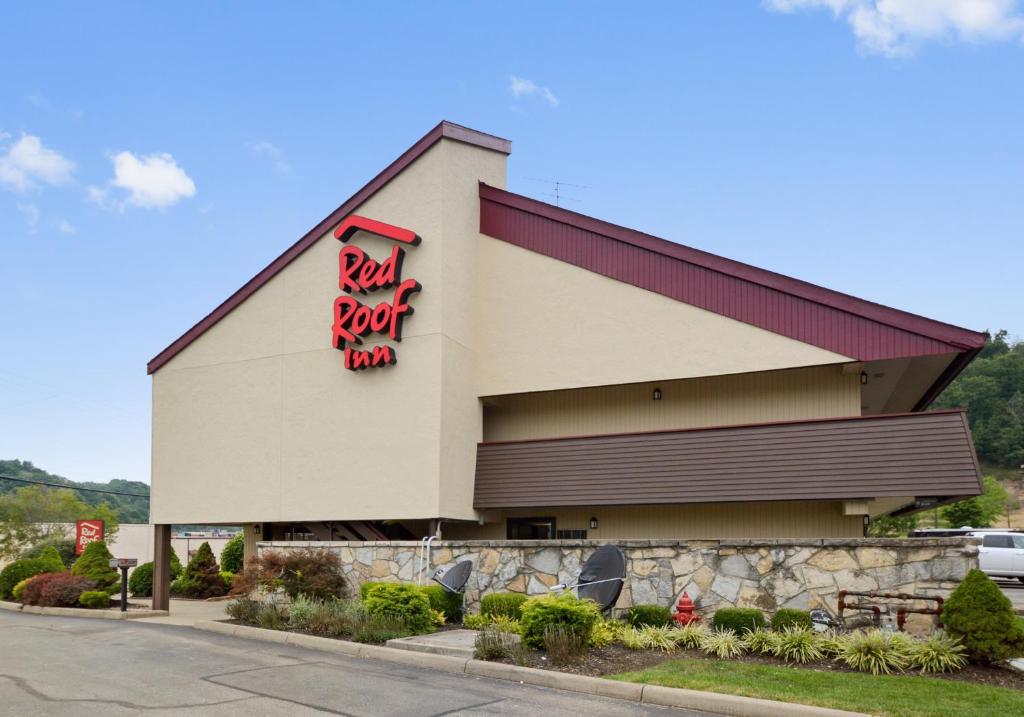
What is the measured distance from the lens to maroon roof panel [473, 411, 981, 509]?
16250 mm

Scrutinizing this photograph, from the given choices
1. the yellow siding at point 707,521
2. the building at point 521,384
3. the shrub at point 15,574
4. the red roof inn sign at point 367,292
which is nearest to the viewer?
the building at point 521,384

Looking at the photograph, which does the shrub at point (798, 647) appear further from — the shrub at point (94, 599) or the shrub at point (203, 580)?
the shrub at point (203, 580)

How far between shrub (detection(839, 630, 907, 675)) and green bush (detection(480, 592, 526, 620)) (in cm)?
615

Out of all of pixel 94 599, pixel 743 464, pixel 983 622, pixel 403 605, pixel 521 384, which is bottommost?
Answer: pixel 94 599

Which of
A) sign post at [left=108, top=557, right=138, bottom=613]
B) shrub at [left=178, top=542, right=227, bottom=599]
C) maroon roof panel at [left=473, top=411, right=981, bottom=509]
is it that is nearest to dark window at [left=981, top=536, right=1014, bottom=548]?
maroon roof panel at [left=473, top=411, right=981, bottom=509]

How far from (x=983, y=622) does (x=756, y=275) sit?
8.64 m

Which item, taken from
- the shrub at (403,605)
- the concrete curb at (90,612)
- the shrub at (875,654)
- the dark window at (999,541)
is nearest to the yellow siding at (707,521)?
the shrub at (403,605)

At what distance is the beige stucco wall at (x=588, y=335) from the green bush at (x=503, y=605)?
545cm

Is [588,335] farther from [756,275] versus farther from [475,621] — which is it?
[475,621]

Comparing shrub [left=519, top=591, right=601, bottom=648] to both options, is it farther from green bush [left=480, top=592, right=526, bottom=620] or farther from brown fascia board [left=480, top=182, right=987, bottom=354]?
brown fascia board [left=480, top=182, right=987, bottom=354]

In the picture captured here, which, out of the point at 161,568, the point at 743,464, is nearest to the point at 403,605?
the point at 743,464

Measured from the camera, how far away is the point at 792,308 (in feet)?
60.0

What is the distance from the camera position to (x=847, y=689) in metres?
10.7

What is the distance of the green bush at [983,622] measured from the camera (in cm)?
1162
